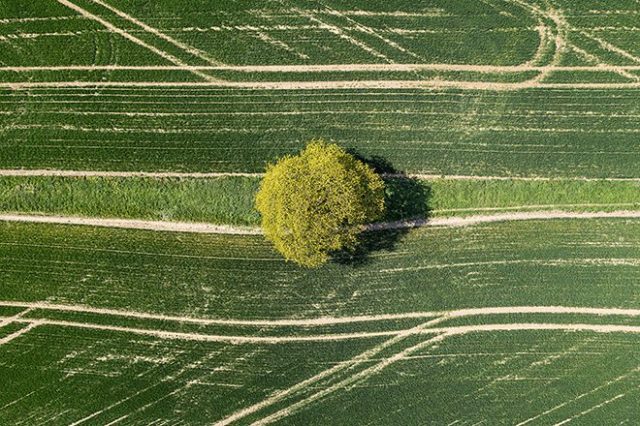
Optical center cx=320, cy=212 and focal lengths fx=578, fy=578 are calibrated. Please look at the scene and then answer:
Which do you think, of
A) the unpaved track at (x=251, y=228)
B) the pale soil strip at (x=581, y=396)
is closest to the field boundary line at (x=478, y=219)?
the unpaved track at (x=251, y=228)

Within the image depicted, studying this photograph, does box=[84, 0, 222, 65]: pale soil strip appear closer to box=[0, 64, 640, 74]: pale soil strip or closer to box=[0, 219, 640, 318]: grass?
box=[0, 64, 640, 74]: pale soil strip

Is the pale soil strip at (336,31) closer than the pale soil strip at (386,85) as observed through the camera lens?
No

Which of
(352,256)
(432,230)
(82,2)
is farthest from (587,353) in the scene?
(82,2)

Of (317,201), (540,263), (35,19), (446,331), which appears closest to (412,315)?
(446,331)

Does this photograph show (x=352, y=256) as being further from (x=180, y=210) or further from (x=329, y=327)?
(x=180, y=210)

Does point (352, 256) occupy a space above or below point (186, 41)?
below

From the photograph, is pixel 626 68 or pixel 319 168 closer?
pixel 319 168

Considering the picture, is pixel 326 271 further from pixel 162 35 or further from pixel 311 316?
pixel 162 35

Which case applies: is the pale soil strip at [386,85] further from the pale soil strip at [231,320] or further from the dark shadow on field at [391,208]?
the pale soil strip at [231,320]
